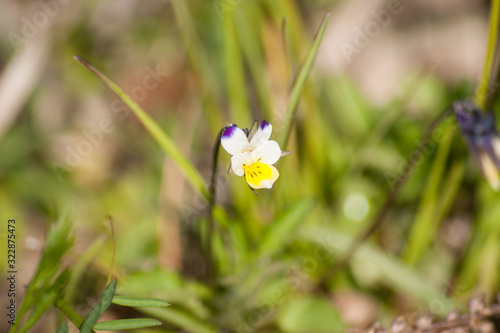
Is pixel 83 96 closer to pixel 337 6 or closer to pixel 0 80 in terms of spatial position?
pixel 0 80

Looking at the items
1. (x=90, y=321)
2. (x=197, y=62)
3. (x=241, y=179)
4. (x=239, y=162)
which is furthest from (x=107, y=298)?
(x=197, y=62)

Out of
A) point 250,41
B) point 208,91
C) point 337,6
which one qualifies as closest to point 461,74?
point 337,6

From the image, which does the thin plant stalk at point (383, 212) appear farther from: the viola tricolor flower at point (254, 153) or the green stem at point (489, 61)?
the viola tricolor flower at point (254, 153)

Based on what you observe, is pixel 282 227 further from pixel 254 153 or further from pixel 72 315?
pixel 72 315

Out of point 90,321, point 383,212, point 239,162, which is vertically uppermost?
point 383,212

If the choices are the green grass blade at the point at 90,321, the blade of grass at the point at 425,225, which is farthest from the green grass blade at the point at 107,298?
the blade of grass at the point at 425,225

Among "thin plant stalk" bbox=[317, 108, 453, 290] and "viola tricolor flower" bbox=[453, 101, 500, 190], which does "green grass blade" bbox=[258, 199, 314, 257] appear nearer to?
"thin plant stalk" bbox=[317, 108, 453, 290]
